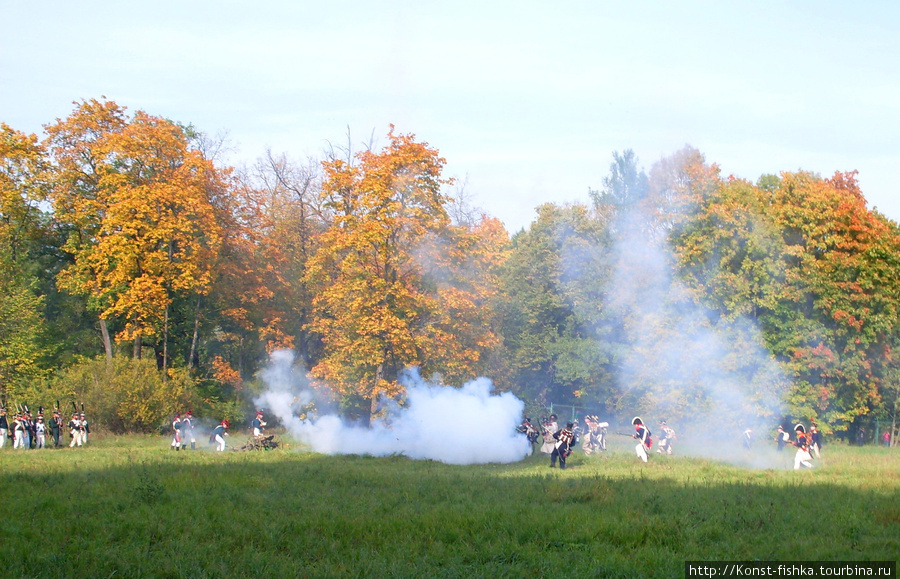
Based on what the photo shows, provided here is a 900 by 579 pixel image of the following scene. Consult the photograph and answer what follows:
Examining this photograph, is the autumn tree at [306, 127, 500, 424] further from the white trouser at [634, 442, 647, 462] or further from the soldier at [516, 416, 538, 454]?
the white trouser at [634, 442, 647, 462]

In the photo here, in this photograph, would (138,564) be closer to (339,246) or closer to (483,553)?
(483,553)

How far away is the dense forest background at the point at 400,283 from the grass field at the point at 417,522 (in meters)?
15.6

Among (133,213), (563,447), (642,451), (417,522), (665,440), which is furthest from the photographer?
(133,213)

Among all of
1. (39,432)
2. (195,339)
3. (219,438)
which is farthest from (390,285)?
(39,432)

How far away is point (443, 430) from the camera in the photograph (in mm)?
26266

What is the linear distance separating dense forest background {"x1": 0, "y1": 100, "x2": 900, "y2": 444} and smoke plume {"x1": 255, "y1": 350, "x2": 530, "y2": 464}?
4649 mm

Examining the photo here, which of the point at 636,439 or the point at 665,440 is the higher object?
the point at 636,439

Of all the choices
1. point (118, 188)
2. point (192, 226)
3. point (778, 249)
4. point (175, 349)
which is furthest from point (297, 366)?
point (778, 249)

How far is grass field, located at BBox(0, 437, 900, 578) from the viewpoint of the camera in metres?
10.3

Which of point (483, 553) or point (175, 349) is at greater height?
point (175, 349)

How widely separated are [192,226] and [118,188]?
4082 millimetres

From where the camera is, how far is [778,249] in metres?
36.3

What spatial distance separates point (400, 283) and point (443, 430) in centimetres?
1052

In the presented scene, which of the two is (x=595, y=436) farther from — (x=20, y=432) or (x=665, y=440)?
(x=20, y=432)
